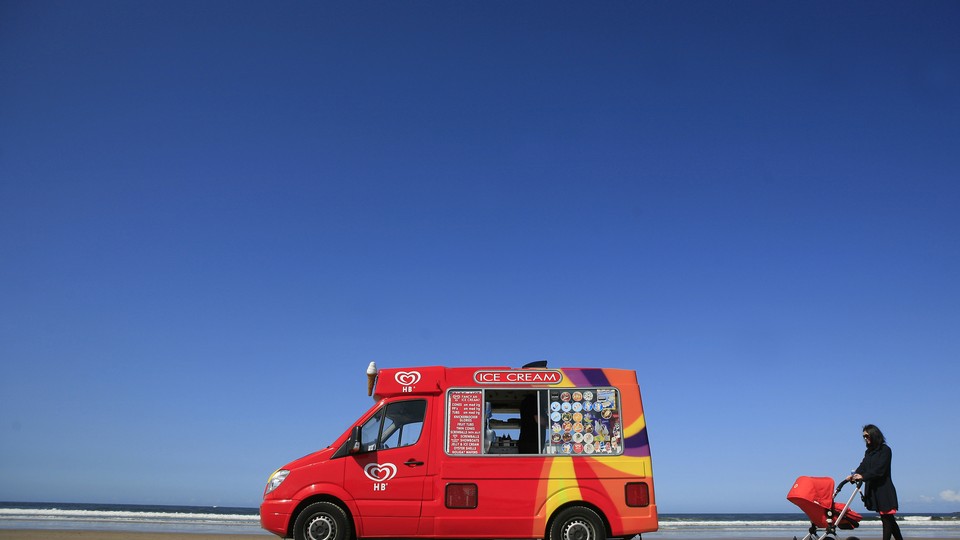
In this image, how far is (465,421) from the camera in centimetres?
980

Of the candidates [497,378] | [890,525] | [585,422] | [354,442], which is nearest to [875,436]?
[890,525]

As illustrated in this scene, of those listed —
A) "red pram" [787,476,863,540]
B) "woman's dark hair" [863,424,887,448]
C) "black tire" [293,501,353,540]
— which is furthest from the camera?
"black tire" [293,501,353,540]

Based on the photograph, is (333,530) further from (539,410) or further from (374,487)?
(539,410)

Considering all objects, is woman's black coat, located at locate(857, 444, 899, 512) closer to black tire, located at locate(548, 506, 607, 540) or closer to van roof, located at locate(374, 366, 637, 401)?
van roof, located at locate(374, 366, 637, 401)

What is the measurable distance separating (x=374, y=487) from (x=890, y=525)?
7.11m

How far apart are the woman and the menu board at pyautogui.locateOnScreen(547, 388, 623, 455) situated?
3225 millimetres

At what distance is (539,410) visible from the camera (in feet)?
32.2

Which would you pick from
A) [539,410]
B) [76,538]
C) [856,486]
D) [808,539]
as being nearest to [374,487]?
[539,410]

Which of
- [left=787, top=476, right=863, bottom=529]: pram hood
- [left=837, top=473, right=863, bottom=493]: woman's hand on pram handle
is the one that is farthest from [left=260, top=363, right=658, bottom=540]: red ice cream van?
[left=837, top=473, right=863, bottom=493]: woman's hand on pram handle

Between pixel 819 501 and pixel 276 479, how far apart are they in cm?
762

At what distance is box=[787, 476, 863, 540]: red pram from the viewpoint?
8.94m

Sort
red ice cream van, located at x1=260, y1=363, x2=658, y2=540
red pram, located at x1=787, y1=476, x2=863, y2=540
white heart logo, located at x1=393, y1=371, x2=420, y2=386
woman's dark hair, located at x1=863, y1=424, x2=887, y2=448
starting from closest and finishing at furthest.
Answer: red pram, located at x1=787, y1=476, x2=863, y2=540
woman's dark hair, located at x1=863, y1=424, x2=887, y2=448
red ice cream van, located at x1=260, y1=363, x2=658, y2=540
white heart logo, located at x1=393, y1=371, x2=420, y2=386

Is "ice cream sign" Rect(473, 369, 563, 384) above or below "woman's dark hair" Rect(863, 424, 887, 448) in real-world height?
above

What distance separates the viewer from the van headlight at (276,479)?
973 centimetres
